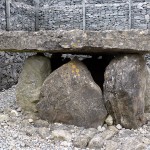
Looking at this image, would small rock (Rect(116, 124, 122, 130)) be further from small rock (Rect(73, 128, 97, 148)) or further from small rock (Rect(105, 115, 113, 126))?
small rock (Rect(73, 128, 97, 148))

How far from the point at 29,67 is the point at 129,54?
1421mm

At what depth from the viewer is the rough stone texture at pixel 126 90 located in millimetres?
3824

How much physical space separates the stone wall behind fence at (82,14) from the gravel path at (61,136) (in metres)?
3.91

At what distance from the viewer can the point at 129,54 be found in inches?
155

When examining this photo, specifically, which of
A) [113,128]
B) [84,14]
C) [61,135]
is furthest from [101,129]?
[84,14]

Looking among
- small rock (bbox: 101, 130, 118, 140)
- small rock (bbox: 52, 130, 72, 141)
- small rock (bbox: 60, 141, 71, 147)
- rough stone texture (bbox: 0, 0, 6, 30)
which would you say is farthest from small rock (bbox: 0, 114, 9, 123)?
rough stone texture (bbox: 0, 0, 6, 30)

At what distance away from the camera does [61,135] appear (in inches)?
144

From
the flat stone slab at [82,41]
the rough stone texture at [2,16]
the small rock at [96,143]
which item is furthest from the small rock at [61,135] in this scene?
the rough stone texture at [2,16]

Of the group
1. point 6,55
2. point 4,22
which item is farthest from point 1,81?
point 4,22

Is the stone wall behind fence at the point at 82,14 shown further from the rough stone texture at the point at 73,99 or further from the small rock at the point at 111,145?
the small rock at the point at 111,145

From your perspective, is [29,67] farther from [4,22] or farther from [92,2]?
[92,2]

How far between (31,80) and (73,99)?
2.48 ft

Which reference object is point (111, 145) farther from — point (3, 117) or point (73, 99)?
point (3, 117)

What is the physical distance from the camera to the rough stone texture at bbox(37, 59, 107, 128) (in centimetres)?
399
